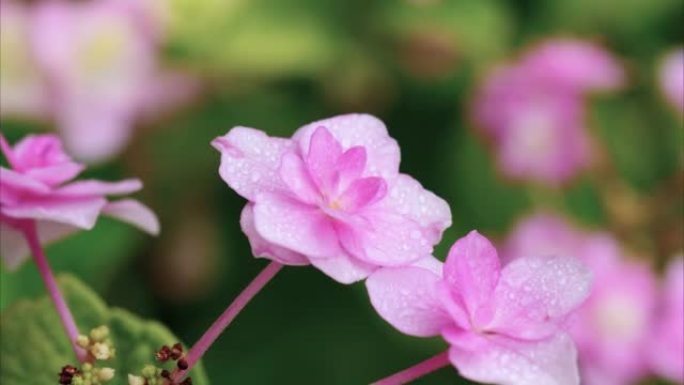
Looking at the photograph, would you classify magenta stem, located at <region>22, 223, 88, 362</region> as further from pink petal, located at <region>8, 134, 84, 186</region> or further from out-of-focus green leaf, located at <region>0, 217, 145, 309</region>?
out-of-focus green leaf, located at <region>0, 217, 145, 309</region>

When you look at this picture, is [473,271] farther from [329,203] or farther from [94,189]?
[94,189]

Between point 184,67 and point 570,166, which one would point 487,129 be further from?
point 184,67

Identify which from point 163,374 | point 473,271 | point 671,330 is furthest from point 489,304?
point 671,330

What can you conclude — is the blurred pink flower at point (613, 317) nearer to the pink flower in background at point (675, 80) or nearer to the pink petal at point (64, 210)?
the pink flower in background at point (675, 80)

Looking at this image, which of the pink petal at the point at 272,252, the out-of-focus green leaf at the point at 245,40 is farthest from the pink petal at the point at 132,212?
the out-of-focus green leaf at the point at 245,40

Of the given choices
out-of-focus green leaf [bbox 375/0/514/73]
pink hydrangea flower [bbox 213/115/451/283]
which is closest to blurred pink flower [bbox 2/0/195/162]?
out-of-focus green leaf [bbox 375/0/514/73]

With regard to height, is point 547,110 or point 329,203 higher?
point 329,203
